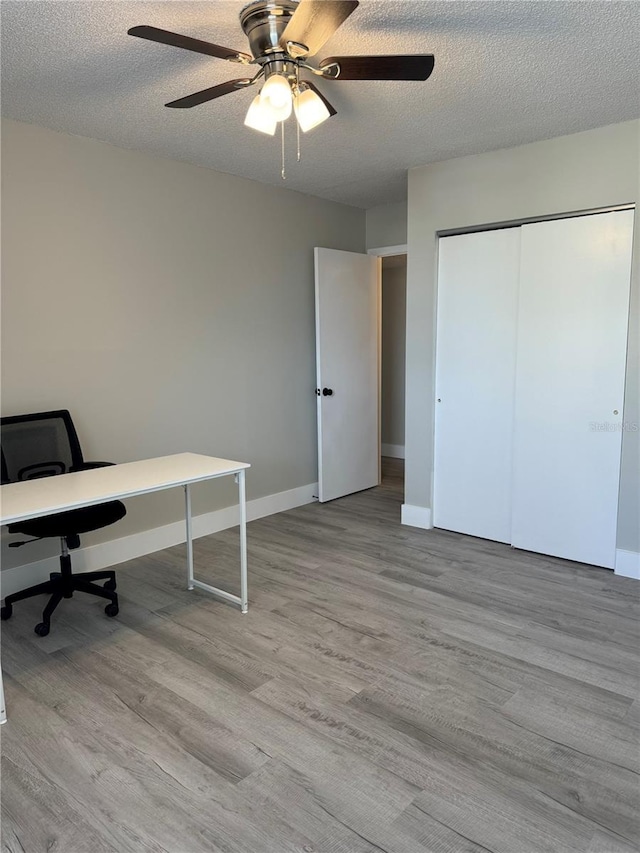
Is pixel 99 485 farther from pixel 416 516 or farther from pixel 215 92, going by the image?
pixel 416 516

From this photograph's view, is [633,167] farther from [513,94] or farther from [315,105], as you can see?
[315,105]

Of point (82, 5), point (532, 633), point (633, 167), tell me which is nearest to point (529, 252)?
point (633, 167)

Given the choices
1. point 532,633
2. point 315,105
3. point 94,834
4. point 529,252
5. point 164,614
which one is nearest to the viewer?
point 94,834

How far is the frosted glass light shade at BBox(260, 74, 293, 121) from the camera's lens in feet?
6.72

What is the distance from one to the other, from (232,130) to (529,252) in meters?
1.93

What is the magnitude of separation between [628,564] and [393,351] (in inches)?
161

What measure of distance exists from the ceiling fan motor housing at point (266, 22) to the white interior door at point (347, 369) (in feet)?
8.43

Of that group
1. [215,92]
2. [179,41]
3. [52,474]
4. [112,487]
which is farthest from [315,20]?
[52,474]

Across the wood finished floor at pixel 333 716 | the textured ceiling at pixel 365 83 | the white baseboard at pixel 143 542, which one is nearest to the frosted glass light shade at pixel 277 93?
the textured ceiling at pixel 365 83

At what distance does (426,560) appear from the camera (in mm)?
3619

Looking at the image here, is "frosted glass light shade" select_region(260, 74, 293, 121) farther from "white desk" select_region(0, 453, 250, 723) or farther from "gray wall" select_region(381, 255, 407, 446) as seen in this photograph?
"gray wall" select_region(381, 255, 407, 446)

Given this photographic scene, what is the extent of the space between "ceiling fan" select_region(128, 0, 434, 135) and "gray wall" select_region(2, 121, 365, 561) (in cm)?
129

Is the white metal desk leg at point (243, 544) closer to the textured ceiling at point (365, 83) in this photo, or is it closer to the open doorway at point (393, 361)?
the textured ceiling at point (365, 83)

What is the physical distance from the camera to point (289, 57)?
2.10m
